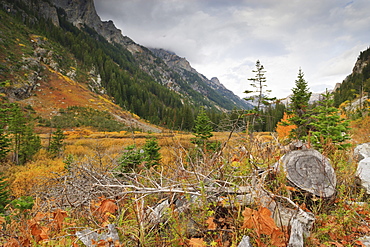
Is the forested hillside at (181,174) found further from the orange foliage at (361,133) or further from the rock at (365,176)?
the orange foliage at (361,133)

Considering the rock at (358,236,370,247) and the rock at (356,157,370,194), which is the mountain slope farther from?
the rock at (358,236,370,247)

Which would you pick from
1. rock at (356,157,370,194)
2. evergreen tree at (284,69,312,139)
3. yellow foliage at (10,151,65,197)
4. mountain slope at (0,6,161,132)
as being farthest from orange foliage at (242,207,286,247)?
mountain slope at (0,6,161,132)

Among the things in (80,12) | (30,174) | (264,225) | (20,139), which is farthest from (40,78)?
(80,12)

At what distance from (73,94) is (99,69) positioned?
137 feet

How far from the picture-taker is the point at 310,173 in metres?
2.85

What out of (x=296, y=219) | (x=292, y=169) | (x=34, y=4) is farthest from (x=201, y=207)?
(x=34, y=4)

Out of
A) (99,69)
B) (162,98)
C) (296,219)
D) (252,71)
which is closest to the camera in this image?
(296,219)

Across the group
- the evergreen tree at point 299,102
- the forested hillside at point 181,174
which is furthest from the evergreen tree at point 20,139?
the evergreen tree at point 299,102

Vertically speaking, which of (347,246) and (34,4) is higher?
(34,4)

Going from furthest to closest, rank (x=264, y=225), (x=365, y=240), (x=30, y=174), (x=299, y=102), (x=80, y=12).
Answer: (x=80, y=12)
(x=299, y=102)
(x=30, y=174)
(x=365, y=240)
(x=264, y=225)

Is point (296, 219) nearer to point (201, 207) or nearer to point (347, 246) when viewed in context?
point (347, 246)

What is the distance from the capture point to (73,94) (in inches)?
2144

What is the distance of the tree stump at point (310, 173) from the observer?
2693 mm

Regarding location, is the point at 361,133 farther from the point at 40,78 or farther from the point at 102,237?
the point at 40,78
